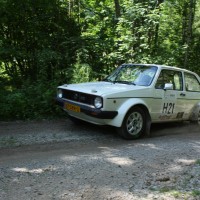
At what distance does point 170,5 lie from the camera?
49.6ft

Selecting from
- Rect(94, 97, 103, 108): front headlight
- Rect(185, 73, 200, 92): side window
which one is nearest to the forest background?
Rect(185, 73, 200, 92): side window

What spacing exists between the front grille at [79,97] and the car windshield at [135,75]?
1.28 m

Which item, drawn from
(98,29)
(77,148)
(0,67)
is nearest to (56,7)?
(98,29)

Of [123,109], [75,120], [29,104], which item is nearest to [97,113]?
[123,109]

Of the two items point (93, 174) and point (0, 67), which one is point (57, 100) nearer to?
point (93, 174)

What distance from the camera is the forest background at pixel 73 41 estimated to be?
12.0 m

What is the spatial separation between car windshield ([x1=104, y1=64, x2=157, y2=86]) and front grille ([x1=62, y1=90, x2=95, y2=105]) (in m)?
1.28

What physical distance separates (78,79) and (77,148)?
4.55m

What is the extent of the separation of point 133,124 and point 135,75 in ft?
4.41

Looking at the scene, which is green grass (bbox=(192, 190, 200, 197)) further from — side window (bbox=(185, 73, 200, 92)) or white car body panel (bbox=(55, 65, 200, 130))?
side window (bbox=(185, 73, 200, 92))

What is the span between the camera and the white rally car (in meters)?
7.29

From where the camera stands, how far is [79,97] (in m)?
7.65

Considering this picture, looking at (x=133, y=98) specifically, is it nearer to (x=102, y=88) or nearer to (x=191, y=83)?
(x=102, y=88)

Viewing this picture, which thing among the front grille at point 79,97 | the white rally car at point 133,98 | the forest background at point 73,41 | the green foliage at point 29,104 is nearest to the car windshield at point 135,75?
the white rally car at point 133,98
